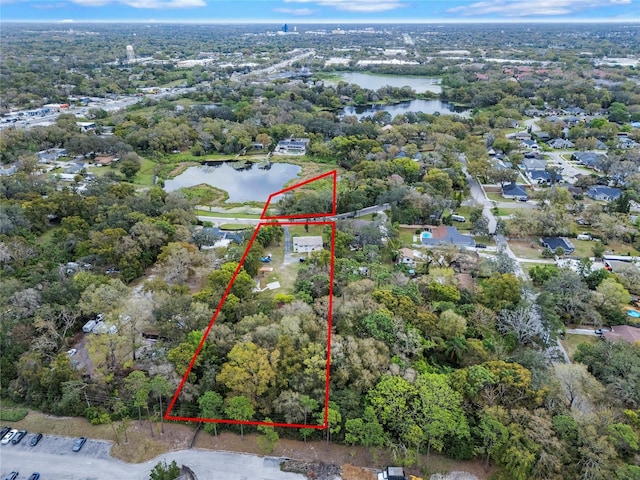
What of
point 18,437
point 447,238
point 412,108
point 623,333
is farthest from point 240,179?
point 412,108

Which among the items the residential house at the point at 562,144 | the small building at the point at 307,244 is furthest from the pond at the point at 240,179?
the residential house at the point at 562,144

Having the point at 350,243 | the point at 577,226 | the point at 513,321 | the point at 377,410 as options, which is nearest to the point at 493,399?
the point at 377,410

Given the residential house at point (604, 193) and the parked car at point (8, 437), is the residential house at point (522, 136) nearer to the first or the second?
the residential house at point (604, 193)

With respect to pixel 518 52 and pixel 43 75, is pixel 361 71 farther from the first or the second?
pixel 43 75

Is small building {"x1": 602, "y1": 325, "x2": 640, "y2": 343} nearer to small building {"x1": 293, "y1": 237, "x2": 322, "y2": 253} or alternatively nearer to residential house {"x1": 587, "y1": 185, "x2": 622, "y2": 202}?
small building {"x1": 293, "y1": 237, "x2": 322, "y2": 253}

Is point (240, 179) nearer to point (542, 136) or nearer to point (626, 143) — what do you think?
point (542, 136)

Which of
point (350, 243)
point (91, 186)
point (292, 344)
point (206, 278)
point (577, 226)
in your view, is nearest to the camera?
point (292, 344)

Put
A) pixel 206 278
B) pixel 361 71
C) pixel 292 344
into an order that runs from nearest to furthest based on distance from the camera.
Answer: pixel 292 344 < pixel 206 278 < pixel 361 71
